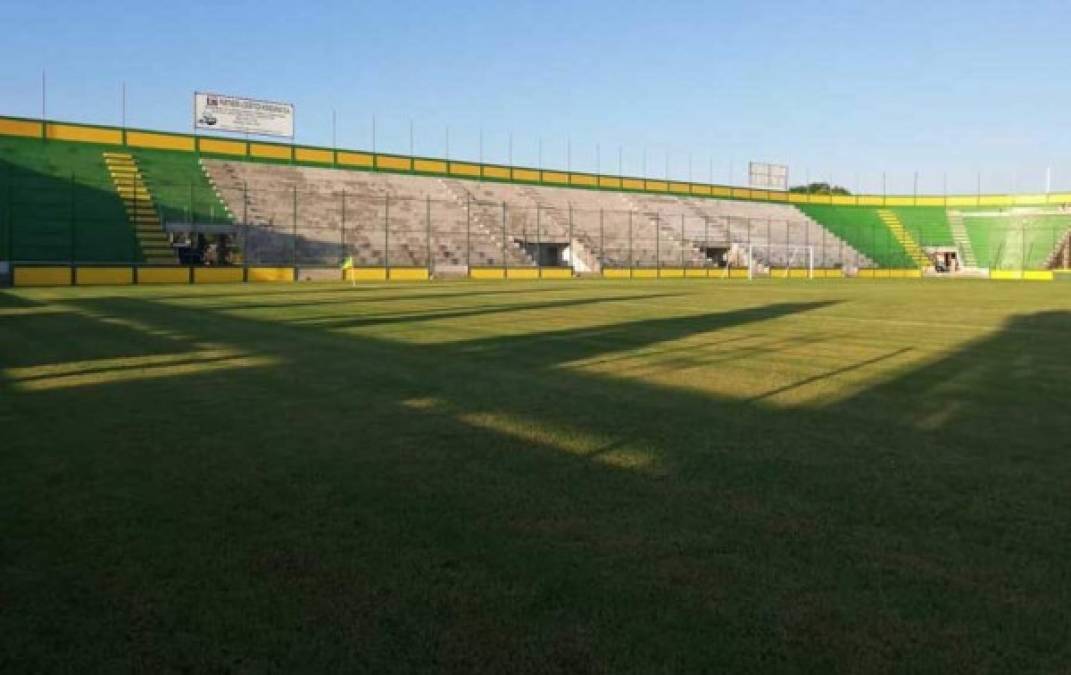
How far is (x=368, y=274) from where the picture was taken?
43.2 meters

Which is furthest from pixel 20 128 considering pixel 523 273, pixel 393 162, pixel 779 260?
pixel 779 260

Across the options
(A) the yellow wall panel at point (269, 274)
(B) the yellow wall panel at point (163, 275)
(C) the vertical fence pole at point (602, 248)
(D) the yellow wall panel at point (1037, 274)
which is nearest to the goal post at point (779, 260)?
(C) the vertical fence pole at point (602, 248)

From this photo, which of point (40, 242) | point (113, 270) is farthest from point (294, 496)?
point (40, 242)

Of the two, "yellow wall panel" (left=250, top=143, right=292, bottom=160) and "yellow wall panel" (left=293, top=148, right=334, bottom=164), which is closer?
"yellow wall panel" (left=250, top=143, right=292, bottom=160)

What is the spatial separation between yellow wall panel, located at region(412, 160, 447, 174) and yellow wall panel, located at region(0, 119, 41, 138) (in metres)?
22.7

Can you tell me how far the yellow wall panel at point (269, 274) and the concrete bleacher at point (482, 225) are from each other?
219 cm

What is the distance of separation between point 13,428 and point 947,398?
8029mm

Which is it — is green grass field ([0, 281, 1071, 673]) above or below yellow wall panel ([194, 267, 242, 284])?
below

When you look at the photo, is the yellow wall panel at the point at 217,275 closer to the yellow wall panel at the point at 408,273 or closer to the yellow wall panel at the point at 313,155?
the yellow wall panel at the point at 408,273

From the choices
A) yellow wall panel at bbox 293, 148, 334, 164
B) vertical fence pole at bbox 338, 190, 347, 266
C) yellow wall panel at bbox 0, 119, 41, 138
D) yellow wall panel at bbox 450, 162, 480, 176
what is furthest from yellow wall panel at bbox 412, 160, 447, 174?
yellow wall panel at bbox 0, 119, 41, 138

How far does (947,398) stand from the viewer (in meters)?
8.45

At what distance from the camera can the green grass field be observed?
124 inches

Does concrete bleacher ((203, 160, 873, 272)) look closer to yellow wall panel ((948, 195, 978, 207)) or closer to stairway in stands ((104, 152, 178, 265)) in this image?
stairway in stands ((104, 152, 178, 265))

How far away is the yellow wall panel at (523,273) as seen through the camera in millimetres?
48497
